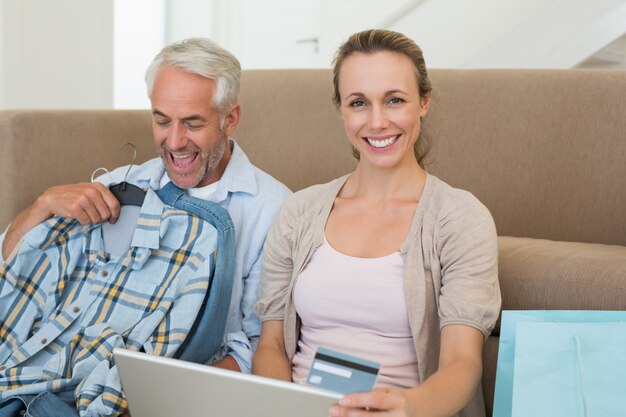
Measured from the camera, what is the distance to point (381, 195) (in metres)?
1.56

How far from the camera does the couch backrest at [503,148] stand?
6.88 ft

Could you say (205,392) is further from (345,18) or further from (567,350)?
(345,18)

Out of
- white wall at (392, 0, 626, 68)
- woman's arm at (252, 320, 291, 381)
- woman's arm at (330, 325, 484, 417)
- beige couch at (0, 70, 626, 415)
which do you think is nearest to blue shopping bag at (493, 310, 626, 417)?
woman's arm at (330, 325, 484, 417)

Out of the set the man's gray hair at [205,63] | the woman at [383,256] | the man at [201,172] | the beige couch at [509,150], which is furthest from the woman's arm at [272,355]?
the beige couch at [509,150]

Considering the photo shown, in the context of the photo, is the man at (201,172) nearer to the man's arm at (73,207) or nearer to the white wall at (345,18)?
the man's arm at (73,207)

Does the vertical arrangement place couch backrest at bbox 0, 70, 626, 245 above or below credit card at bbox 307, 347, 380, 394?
above

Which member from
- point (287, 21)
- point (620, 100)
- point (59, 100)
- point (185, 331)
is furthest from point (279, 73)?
point (287, 21)

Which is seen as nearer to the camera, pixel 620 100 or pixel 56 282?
Answer: pixel 56 282

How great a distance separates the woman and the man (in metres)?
0.12

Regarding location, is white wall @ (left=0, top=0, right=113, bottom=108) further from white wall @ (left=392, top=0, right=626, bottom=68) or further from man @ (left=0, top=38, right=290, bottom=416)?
man @ (left=0, top=38, right=290, bottom=416)

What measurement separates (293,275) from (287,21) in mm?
3305

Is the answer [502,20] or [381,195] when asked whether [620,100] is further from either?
[502,20]

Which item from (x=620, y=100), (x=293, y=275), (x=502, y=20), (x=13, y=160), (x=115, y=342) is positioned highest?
(x=502, y=20)

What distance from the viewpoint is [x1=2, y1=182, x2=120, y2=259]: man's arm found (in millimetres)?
1692
